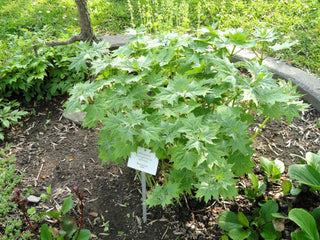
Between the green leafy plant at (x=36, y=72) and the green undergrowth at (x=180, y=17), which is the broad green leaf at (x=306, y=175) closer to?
the green undergrowth at (x=180, y=17)

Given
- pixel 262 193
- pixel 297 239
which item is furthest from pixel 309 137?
pixel 297 239

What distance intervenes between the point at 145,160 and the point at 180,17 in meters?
2.77

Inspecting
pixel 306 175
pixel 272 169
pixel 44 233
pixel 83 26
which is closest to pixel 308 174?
pixel 306 175

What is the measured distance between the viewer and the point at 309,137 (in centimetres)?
307

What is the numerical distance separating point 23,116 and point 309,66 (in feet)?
12.0

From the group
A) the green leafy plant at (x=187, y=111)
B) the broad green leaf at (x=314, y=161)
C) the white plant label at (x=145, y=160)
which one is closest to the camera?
the green leafy plant at (x=187, y=111)

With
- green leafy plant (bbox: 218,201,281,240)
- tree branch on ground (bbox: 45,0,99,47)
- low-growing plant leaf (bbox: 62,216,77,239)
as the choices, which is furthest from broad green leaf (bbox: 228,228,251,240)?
tree branch on ground (bbox: 45,0,99,47)

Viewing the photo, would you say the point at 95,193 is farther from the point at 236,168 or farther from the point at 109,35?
A: the point at 109,35

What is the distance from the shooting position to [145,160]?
209cm

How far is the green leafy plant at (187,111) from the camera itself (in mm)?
1745

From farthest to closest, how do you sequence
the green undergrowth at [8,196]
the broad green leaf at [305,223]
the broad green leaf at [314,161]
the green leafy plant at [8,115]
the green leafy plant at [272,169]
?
1. the green leafy plant at [8,115]
2. the green leafy plant at [272,169]
3. the green undergrowth at [8,196]
4. the broad green leaf at [314,161]
5. the broad green leaf at [305,223]

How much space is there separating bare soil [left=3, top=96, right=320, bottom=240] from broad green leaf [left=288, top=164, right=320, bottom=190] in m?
0.25

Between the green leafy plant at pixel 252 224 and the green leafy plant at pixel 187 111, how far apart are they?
39 centimetres

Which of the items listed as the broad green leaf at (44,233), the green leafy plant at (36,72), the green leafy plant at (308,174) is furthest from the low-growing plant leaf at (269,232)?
the green leafy plant at (36,72)
